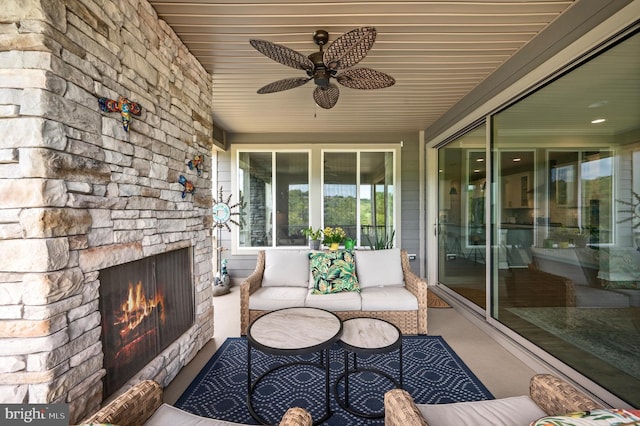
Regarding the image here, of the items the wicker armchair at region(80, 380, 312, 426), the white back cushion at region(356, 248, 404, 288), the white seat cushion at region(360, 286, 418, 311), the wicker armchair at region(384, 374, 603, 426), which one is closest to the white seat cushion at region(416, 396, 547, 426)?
the wicker armchair at region(384, 374, 603, 426)

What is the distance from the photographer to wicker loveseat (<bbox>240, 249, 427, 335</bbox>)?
9.40 ft

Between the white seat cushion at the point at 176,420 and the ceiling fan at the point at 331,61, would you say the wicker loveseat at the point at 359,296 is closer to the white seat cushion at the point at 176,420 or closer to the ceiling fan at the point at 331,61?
the white seat cushion at the point at 176,420

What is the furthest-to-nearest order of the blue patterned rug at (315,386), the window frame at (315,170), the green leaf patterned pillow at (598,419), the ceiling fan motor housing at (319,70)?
the window frame at (315,170) → the ceiling fan motor housing at (319,70) → the blue patterned rug at (315,386) → the green leaf patterned pillow at (598,419)

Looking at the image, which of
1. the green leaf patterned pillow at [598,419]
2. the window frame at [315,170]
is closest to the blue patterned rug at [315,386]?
the green leaf patterned pillow at [598,419]

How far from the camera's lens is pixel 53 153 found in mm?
1294

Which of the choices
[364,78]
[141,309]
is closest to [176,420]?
[141,309]

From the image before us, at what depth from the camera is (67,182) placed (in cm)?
137

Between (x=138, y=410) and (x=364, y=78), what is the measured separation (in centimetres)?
261

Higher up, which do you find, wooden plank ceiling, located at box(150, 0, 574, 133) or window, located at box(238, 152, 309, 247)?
wooden plank ceiling, located at box(150, 0, 574, 133)

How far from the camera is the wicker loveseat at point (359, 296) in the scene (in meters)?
2.87

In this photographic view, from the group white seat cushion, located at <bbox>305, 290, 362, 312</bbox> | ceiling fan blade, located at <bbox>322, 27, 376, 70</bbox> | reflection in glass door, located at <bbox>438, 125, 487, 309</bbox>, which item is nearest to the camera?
ceiling fan blade, located at <bbox>322, 27, 376, 70</bbox>

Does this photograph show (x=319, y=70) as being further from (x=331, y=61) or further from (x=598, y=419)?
(x=598, y=419)

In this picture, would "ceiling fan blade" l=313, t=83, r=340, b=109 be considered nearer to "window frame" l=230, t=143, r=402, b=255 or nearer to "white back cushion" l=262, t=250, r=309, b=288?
"white back cushion" l=262, t=250, r=309, b=288

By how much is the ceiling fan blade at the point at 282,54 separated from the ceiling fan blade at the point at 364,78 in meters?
0.33
